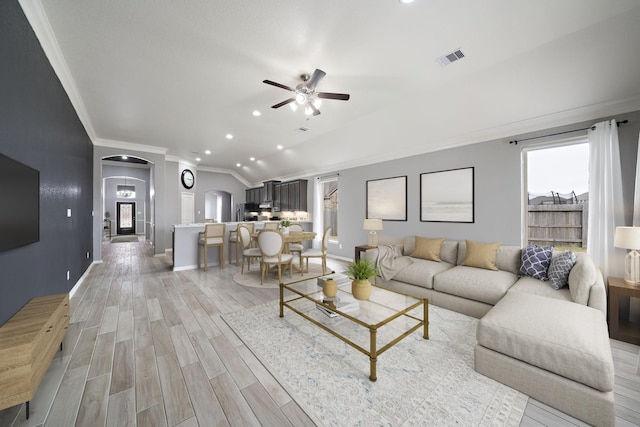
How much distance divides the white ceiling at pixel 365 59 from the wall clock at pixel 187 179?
3889 millimetres

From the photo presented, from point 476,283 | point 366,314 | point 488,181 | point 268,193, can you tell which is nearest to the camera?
point 366,314

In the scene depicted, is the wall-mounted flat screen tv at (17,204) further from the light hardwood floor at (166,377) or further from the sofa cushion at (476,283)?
the sofa cushion at (476,283)

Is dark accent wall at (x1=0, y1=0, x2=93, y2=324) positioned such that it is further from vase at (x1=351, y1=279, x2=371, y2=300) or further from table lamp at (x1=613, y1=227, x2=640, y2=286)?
table lamp at (x1=613, y1=227, x2=640, y2=286)

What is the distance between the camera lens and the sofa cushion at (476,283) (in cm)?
275

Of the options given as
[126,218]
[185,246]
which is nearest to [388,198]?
[185,246]

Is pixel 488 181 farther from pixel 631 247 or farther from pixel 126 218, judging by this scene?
pixel 126 218

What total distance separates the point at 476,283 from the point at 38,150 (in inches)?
192

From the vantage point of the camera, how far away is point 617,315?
242 cm

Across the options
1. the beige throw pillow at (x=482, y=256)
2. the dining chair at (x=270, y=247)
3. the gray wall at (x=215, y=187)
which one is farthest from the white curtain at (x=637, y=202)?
the gray wall at (x=215, y=187)

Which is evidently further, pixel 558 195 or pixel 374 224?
pixel 374 224

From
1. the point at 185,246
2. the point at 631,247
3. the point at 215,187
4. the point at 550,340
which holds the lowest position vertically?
the point at 550,340

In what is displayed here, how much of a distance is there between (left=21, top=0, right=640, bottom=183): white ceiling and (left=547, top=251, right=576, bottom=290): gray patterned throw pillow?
186 centimetres

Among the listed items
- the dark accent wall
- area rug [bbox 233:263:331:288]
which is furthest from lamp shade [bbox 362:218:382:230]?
the dark accent wall

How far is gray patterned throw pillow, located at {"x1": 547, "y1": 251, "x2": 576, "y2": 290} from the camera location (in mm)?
2619
